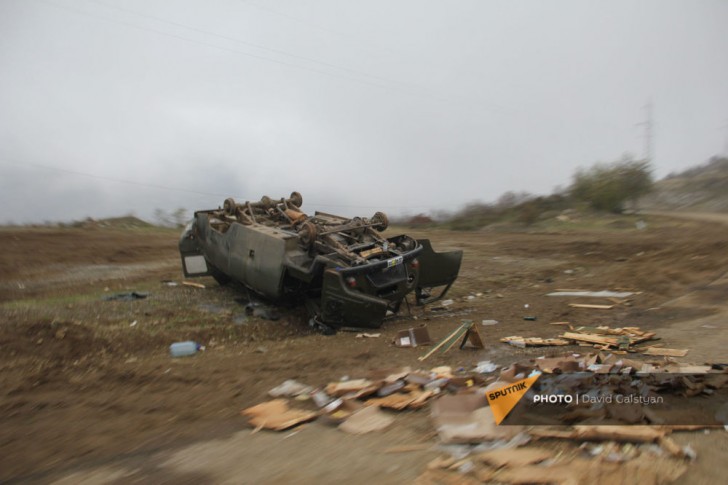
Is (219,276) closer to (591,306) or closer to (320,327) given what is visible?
(320,327)

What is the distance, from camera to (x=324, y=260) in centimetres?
826

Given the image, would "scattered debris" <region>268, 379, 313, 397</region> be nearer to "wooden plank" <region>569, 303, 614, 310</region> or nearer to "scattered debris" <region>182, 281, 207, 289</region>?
"wooden plank" <region>569, 303, 614, 310</region>

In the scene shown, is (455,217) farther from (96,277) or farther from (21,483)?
(21,483)

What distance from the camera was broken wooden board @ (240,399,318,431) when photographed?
4.40 metres

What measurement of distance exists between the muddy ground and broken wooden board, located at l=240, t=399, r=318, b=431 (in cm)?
13

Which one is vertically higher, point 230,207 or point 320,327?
point 230,207

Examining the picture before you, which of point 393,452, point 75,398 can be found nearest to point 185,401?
point 75,398

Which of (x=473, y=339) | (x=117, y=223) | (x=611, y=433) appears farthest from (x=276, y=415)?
(x=117, y=223)

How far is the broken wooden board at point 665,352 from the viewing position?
5594 millimetres

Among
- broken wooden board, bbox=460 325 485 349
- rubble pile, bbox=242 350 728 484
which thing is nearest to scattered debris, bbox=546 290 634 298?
broken wooden board, bbox=460 325 485 349

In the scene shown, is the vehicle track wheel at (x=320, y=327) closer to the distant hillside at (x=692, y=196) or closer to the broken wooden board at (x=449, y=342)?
the broken wooden board at (x=449, y=342)

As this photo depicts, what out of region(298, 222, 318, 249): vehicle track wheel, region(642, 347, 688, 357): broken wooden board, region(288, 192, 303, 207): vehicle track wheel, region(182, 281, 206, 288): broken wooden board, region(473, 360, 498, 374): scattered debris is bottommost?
region(182, 281, 206, 288): broken wooden board

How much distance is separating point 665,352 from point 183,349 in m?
5.67

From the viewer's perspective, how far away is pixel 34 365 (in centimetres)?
665
